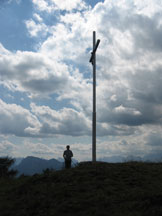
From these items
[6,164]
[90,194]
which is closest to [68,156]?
[90,194]

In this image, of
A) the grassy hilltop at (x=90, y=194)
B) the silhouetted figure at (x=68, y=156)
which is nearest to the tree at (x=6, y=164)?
the silhouetted figure at (x=68, y=156)

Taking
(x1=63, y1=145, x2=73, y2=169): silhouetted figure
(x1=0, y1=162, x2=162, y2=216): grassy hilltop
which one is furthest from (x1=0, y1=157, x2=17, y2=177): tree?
(x1=0, y1=162, x2=162, y2=216): grassy hilltop

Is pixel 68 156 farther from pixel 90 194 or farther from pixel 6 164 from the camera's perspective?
pixel 6 164

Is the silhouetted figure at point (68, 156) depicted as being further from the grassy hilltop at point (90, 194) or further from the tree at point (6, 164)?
the tree at point (6, 164)

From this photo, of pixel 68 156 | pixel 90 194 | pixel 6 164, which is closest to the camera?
pixel 90 194

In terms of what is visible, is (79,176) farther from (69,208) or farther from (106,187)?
(69,208)

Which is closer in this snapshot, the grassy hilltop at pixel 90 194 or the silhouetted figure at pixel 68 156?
the grassy hilltop at pixel 90 194

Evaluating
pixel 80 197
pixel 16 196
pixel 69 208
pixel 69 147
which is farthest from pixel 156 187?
pixel 69 147

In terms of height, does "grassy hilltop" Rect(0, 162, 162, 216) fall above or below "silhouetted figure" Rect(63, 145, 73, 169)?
below

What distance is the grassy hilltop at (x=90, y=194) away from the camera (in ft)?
28.3

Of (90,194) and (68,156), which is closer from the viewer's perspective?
(90,194)

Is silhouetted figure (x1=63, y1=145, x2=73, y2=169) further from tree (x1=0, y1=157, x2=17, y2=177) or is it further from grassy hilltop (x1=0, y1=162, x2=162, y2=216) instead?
tree (x1=0, y1=157, x2=17, y2=177)

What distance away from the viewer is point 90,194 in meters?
10.2

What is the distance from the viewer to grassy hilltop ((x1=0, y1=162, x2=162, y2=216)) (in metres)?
8.62
